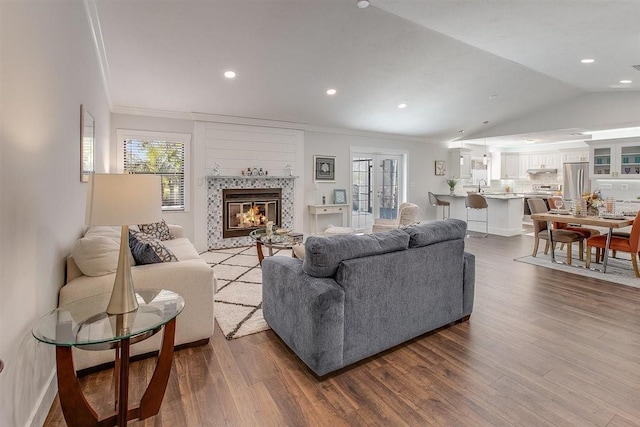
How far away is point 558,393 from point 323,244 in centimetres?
166

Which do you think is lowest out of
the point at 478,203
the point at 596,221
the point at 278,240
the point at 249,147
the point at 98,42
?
the point at 278,240

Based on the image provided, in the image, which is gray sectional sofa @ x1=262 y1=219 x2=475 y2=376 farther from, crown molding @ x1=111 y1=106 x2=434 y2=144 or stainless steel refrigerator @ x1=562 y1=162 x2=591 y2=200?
stainless steel refrigerator @ x1=562 y1=162 x2=591 y2=200

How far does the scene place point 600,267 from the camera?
15.6 feet

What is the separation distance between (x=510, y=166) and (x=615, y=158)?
11.5ft

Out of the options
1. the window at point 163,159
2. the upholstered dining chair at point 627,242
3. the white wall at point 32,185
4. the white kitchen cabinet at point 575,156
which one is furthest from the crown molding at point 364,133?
the white wall at point 32,185

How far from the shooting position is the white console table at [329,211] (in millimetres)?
7008

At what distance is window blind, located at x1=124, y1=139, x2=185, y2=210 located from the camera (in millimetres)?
5426

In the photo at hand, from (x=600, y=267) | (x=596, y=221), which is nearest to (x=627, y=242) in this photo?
(x=596, y=221)

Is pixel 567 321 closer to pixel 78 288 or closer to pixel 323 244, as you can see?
pixel 323 244

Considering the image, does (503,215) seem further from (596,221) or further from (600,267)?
(596,221)

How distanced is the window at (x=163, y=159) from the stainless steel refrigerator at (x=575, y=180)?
9.21 m

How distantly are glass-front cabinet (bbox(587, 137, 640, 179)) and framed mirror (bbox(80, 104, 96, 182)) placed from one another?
9.20 meters

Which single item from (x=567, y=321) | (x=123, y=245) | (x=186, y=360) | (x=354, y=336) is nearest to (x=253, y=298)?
(x=186, y=360)

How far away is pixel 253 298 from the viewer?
11.5ft
